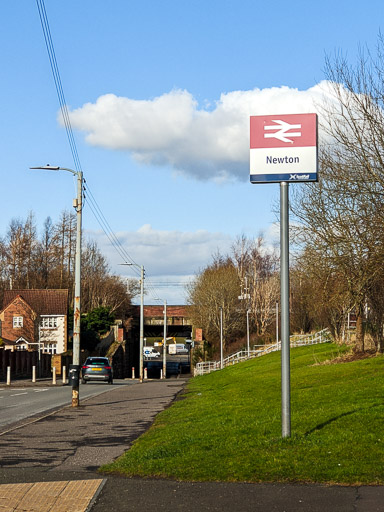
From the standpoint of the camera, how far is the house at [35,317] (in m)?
80.1

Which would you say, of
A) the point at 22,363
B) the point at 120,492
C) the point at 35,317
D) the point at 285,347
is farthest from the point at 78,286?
the point at 35,317

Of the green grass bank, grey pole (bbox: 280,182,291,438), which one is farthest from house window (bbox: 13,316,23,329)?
grey pole (bbox: 280,182,291,438)

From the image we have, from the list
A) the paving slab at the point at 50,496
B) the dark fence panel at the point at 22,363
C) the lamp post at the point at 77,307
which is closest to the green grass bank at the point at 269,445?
the paving slab at the point at 50,496

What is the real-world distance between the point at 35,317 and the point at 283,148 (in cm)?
7043

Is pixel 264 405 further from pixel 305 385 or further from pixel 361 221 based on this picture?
pixel 361 221

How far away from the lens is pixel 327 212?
31.3 m

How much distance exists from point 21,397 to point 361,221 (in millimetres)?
14906

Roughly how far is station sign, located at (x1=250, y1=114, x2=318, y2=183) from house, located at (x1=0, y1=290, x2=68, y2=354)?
70056mm

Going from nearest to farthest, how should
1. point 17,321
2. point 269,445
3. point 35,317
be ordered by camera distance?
point 269,445 < point 35,317 < point 17,321

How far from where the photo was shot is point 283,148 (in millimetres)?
11344

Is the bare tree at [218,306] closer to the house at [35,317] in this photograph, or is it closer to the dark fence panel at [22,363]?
the house at [35,317]

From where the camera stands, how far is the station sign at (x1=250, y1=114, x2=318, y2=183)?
36.8ft

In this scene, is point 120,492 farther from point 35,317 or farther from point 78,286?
point 35,317

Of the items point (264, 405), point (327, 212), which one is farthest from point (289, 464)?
point (327, 212)
